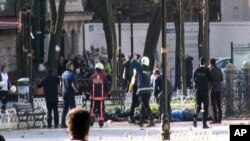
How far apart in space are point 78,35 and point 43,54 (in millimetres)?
5078

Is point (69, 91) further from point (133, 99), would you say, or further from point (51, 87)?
point (133, 99)

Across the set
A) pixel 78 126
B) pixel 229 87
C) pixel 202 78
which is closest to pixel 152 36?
pixel 229 87

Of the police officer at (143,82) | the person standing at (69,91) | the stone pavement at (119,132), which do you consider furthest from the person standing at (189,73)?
the police officer at (143,82)

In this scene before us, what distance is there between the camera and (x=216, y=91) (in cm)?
2909

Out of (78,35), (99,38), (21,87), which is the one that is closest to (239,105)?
(21,87)

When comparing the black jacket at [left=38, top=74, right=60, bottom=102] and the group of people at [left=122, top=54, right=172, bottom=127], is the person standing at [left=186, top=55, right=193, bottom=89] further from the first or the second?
the black jacket at [left=38, top=74, right=60, bottom=102]

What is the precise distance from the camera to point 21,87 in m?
39.3

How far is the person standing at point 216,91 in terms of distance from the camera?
2888 cm

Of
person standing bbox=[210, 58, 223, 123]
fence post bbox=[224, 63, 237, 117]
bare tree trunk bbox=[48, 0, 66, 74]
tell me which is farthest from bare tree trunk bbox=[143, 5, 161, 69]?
person standing bbox=[210, 58, 223, 123]

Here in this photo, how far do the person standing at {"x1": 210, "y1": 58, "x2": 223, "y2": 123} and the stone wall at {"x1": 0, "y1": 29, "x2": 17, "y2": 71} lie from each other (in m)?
22.3

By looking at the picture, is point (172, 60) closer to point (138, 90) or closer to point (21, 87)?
point (21, 87)

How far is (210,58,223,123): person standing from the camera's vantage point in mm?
28875

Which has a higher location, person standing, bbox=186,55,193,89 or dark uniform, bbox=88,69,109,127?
dark uniform, bbox=88,69,109,127

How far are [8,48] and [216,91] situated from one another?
76.6 feet
